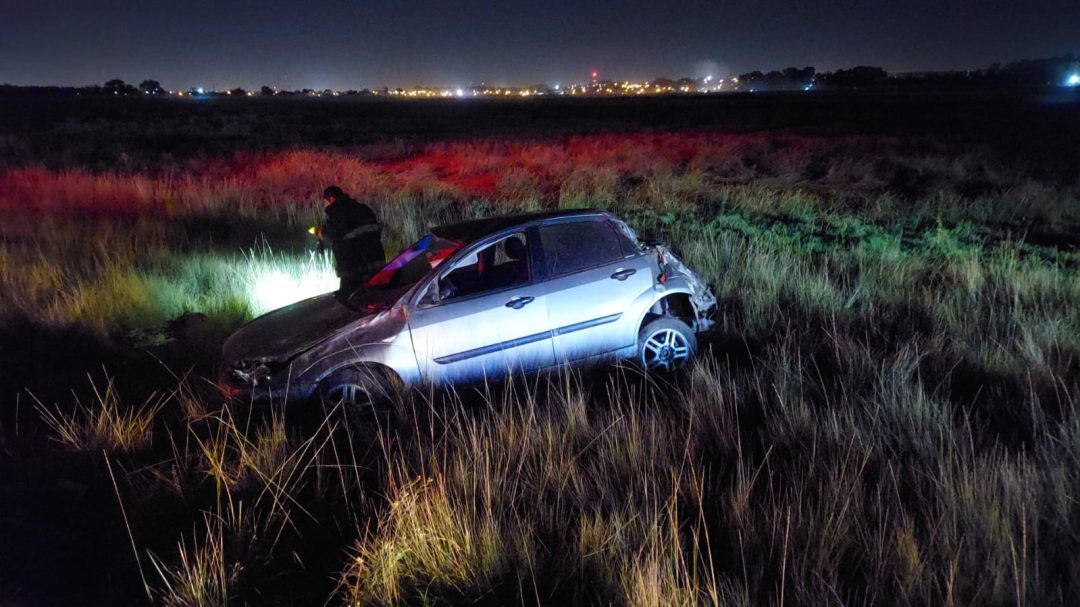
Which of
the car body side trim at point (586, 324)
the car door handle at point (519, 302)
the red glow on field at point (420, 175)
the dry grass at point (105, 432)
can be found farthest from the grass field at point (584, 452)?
the red glow on field at point (420, 175)

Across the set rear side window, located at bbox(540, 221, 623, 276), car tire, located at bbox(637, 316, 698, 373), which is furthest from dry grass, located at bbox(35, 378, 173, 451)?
car tire, located at bbox(637, 316, 698, 373)

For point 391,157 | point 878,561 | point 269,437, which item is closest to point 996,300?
point 878,561

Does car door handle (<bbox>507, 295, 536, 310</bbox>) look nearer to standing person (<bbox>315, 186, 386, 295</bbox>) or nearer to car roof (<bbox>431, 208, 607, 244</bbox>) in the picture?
car roof (<bbox>431, 208, 607, 244</bbox>)

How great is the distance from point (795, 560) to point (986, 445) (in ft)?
6.32

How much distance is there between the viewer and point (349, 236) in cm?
742

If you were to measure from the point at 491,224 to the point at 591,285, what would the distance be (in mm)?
1044

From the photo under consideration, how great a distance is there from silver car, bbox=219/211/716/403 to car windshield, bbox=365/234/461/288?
0.01 m

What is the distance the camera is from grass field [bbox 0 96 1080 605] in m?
3.12

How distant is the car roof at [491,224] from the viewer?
579 cm

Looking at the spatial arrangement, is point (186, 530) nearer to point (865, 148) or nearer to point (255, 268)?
point (255, 268)

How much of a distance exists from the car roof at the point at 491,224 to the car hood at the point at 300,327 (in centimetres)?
80

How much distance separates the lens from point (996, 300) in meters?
8.03

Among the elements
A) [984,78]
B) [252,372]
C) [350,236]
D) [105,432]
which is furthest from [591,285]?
[984,78]

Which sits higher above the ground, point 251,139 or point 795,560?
point 251,139
